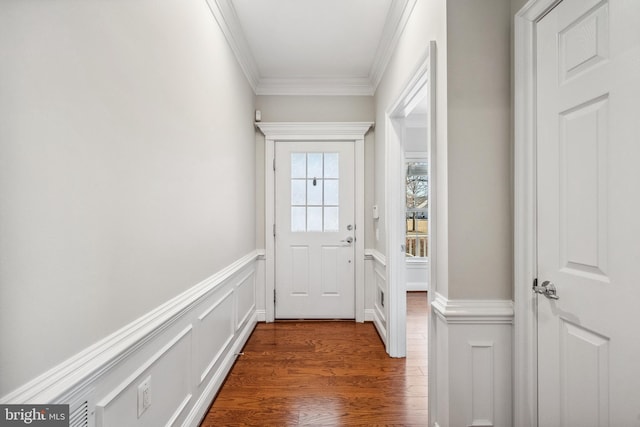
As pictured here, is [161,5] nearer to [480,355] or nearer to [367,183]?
[480,355]

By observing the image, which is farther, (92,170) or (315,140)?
(315,140)

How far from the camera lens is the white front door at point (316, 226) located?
347 centimetres

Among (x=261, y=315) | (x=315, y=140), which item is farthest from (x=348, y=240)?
(x=261, y=315)

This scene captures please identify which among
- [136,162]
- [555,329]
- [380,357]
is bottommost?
[380,357]

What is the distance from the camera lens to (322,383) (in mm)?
2209

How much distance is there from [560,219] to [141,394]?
176 cm

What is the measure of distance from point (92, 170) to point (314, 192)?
2586mm

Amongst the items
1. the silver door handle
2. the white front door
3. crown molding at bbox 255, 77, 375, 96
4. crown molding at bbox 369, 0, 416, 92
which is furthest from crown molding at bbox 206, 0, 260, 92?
the silver door handle

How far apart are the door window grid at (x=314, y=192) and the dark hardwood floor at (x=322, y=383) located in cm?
118

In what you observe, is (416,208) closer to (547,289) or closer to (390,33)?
(390,33)

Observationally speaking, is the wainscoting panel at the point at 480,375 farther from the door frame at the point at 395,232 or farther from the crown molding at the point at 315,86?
the crown molding at the point at 315,86

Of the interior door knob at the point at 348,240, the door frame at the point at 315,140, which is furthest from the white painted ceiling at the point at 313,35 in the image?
the interior door knob at the point at 348,240

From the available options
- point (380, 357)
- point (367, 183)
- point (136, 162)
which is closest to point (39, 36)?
point (136, 162)

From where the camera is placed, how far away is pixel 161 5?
1.40 meters
